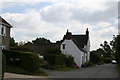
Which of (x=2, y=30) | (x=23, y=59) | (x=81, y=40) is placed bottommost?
(x=23, y=59)

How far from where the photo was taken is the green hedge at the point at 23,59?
928 inches

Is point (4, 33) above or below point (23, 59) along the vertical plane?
above

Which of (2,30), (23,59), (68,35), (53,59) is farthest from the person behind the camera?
(68,35)

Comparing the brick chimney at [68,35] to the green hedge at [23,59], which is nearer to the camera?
the green hedge at [23,59]

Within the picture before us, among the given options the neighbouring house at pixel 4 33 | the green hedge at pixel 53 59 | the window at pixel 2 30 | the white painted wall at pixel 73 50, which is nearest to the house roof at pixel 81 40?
the white painted wall at pixel 73 50

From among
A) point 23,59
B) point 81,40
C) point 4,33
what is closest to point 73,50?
point 81,40

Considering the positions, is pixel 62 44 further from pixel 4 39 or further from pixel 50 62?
pixel 4 39

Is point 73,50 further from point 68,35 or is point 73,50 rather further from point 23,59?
point 23,59

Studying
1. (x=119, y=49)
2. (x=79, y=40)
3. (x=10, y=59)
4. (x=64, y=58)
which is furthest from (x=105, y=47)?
(x=10, y=59)

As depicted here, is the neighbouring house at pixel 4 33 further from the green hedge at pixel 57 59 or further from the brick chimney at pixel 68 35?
the brick chimney at pixel 68 35

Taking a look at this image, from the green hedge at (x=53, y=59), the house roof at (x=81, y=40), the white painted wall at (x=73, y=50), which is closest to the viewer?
the green hedge at (x=53, y=59)

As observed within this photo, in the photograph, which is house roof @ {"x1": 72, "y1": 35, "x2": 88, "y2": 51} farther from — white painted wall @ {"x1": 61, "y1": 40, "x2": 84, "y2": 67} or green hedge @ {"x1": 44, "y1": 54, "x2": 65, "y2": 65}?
green hedge @ {"x1": 44, "y1": 54, "x2": 65, "y2": 65}

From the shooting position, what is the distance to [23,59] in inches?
947

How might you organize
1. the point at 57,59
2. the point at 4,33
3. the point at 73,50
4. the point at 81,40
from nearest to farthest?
the point at 4,33 → the point at 57,59 → the point at 73,50 → the point at 81,40
